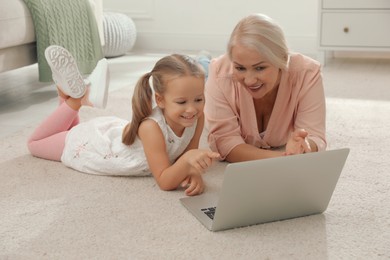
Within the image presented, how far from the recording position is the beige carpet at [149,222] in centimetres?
127

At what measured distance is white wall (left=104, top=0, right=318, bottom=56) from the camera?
4.05 metres

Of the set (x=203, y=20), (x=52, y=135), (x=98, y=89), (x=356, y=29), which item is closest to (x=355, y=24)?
(x=356, y=29)

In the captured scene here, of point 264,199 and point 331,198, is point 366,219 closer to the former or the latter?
point 331,198

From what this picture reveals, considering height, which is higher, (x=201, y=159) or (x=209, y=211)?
(x=201, y=159)

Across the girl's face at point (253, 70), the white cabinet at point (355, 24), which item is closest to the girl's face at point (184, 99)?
the girl's face at point (253, 70)

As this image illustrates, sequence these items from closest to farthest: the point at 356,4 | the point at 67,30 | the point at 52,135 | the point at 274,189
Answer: the point at 274,189 < the point at 52,135 < the point at 67,30 < the point at 356,4

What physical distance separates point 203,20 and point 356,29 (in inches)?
47.3

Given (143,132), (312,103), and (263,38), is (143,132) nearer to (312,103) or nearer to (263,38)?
(263,38)

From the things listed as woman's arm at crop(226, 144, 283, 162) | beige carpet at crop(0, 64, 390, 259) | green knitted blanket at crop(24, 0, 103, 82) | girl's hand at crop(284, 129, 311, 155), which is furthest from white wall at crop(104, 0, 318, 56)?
girl's hand at crop(284, 129, 311, 155)

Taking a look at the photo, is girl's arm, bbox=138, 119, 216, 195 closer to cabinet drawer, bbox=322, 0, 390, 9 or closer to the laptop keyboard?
the laptop keyboard

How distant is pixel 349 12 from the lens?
346 centimetres

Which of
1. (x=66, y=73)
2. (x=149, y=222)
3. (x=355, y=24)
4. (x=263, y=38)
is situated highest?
(x=263, y=38)

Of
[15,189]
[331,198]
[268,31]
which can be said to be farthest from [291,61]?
[15,189]

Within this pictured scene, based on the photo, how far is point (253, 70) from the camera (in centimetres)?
160
